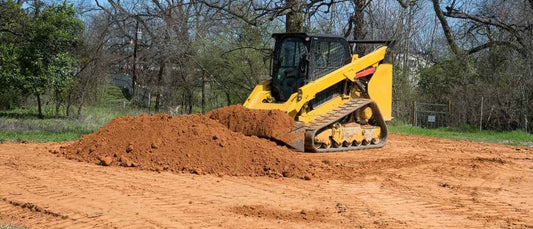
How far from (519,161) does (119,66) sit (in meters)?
24.3

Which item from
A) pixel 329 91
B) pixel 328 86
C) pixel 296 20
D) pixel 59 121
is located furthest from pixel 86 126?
pixel 328 86

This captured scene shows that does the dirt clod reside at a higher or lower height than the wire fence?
lower

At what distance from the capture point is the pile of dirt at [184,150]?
10305 mm

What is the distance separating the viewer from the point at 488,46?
92.0ft

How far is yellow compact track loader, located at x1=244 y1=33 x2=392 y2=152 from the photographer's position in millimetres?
13727

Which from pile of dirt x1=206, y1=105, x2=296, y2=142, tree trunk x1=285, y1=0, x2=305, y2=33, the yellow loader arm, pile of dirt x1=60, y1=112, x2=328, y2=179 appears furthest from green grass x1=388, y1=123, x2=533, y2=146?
pile of dirt x1=60, y1=112, x2=328, y2=179

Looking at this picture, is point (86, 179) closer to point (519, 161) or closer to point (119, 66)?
point (519, 161)

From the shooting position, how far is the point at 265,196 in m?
8.20

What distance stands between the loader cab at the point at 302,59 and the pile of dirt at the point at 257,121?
1.59m

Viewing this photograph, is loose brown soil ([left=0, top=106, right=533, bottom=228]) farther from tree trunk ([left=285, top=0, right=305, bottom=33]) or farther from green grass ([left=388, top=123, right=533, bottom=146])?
tree trunk ([left=285, top=0, right=305, bottom=33])

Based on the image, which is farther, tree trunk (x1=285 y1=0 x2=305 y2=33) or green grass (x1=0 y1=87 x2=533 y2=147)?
tree trunk (x1=285 y1=0 x2=305 y2=33)

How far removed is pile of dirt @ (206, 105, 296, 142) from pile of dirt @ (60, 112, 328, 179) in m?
0.59

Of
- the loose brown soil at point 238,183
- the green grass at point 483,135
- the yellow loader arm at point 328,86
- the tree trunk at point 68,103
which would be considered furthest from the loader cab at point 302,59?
the tree trunk at point 68,103

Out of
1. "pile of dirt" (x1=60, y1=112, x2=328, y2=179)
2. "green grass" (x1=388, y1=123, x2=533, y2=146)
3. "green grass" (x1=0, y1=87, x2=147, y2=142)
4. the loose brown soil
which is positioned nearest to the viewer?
the loose brown soil
